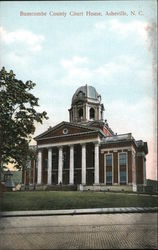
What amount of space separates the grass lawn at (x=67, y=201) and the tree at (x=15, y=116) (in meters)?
1.45

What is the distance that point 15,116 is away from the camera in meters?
10.1

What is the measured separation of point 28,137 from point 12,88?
6.41 ft

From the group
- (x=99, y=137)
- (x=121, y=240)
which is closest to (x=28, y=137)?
(x=121, y=240)

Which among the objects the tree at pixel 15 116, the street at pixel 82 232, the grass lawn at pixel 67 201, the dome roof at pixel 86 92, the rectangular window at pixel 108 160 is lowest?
the street at pixel 82 232

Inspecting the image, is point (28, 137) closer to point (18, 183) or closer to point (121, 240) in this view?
point (18, 183)

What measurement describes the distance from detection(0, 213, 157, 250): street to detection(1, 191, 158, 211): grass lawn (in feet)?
1.78

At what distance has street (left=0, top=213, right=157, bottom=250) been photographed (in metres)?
7.42

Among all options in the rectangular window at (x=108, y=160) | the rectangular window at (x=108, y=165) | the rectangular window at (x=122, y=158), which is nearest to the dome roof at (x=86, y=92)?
the rectangular window at (x=122, y=158)

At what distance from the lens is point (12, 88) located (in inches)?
401

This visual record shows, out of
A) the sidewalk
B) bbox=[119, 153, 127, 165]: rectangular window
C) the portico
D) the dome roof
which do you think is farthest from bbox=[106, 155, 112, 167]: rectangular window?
the sidewalk

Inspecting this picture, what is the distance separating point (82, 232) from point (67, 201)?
14.7 feet

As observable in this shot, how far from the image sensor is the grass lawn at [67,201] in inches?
377

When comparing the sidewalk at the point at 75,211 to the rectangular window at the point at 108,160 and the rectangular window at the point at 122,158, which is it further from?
the rectangular window at the point at 108,160

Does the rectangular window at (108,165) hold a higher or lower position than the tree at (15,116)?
lower
